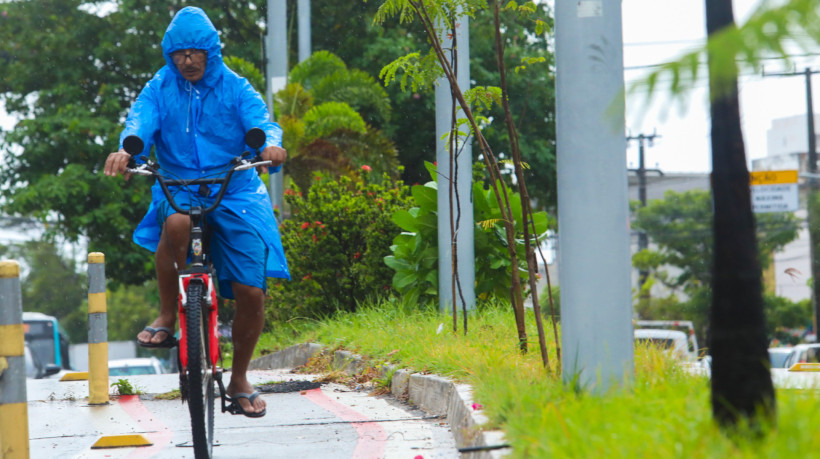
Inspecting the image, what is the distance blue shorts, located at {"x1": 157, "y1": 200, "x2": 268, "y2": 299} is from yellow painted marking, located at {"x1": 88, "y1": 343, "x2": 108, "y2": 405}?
2.37 metres

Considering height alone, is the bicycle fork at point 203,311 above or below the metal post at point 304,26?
below

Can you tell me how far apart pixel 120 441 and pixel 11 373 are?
923 millimetres

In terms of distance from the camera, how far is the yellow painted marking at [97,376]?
6.12m

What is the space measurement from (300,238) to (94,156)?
1092 cm

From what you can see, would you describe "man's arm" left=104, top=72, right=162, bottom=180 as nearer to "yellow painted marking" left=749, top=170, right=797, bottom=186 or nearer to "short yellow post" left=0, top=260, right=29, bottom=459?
"short yellow post" left=0, top=260, right=29, bottom=459

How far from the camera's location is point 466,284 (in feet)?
24.6

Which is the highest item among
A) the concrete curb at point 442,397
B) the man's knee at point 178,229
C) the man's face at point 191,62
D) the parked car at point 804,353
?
the man's face at point 191,62

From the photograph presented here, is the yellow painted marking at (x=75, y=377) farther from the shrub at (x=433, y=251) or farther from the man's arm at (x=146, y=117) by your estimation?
the man's arm at (x=146, y=117)

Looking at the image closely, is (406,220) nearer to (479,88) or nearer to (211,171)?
(479,88)

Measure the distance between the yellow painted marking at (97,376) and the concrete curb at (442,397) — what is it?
1.71 metres

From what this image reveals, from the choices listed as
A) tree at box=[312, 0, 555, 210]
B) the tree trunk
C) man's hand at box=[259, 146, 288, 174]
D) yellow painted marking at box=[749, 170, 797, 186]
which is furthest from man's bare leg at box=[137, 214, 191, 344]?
yellow painted marking at box=[749, 170, 797, 186]

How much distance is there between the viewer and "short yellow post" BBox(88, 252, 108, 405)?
6.11m

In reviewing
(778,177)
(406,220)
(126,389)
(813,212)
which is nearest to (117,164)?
(126,389)

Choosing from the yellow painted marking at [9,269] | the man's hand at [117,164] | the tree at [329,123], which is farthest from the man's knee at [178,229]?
the tree at [329,123]
